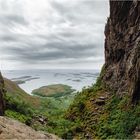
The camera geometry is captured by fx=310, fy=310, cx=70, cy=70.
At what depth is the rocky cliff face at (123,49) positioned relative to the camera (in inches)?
2229

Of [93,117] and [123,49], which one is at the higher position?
[123,49]

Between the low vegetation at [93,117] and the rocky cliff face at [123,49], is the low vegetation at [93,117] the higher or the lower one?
the lower one

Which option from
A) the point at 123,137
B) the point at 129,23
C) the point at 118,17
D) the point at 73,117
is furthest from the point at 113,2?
the point at 123,137

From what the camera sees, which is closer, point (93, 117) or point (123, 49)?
point (93, 117)

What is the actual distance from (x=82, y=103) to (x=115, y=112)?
12244 mm

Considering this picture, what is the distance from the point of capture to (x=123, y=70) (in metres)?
65.7

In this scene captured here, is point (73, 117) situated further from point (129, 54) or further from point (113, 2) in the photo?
point (113, 2)

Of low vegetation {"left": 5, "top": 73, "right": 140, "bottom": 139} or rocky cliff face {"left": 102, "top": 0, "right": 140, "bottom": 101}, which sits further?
rocky cliff face {"left": 102, "top": 0, "right": 140, "bottom": 101}

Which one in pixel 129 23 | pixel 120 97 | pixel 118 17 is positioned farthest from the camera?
pixel 118 17

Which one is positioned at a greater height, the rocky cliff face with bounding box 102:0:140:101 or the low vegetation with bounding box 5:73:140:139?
the rocky cliff face with bounding box 102:0:140:101

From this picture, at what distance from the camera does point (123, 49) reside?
6806 cm

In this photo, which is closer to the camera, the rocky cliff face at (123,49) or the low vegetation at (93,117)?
the low vegetation at (93,117)

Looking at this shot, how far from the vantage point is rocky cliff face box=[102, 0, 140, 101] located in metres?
56.6

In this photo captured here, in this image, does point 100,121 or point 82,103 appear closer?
point 100,121
